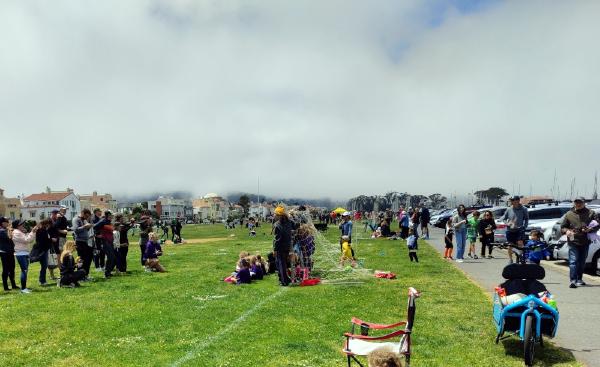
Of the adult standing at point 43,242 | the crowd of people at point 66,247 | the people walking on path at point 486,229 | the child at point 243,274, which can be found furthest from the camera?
the people walking on path at point 486,229

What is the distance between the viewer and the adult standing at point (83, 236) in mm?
15703

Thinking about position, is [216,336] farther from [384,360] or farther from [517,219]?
[517,219]

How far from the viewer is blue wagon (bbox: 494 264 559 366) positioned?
21.9 ft

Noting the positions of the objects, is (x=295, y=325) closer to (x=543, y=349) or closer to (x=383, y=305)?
(x=383, y=305)

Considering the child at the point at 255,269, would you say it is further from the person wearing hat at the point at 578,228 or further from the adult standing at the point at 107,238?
the person wearing hat at the point at 578,228

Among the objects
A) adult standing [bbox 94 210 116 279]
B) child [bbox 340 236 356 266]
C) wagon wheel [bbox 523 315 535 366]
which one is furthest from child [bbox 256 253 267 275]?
wagon wheel [bbox 523 315 535 366]

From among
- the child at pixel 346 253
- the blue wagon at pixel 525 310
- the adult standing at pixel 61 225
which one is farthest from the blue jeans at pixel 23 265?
the blue wagon at pixel 525 310

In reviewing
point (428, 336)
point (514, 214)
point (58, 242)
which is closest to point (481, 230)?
point (514, 214)

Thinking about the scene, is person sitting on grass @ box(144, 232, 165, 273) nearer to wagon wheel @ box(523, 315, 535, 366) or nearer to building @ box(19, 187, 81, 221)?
wagon wheel @ box(523, 315, 535, 366)

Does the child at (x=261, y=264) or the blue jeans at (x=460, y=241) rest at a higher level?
the blue jeans at (x=460, y=241)

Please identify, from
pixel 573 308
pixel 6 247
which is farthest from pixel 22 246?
pixel 573 308

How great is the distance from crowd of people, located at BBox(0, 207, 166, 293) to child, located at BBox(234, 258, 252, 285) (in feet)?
14.4

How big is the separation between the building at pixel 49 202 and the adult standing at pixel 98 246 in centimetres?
18027

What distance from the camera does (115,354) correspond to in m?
7.54
